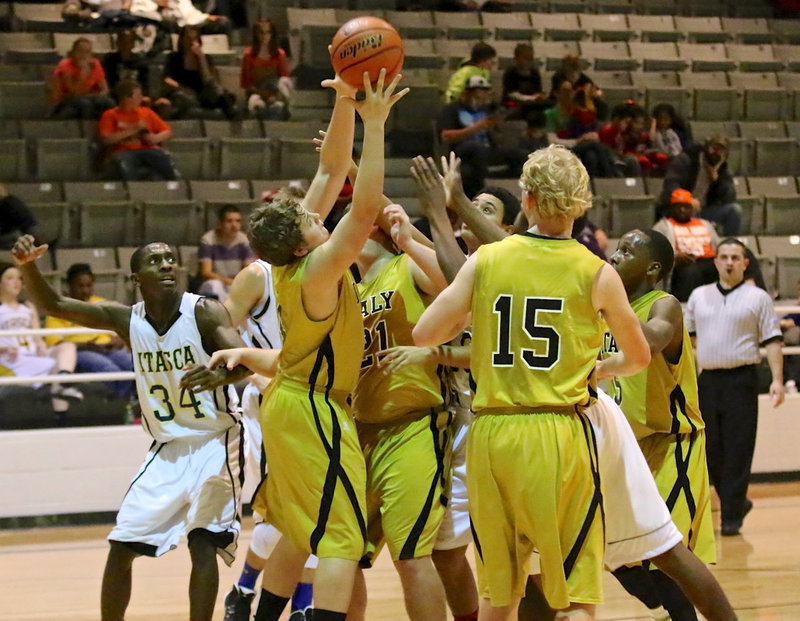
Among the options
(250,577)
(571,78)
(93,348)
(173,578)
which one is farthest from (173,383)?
(571,78)

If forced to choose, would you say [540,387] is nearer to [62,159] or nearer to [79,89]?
[62,159]

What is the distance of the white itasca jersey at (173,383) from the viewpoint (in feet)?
15.4

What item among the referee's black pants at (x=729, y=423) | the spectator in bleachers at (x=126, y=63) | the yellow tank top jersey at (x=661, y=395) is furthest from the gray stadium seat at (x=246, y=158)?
the yellow tank top jersey at (x=661, y=395)

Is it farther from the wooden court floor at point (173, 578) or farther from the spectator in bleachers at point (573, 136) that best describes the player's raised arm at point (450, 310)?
the spectator in bleachers at point (573, 136)

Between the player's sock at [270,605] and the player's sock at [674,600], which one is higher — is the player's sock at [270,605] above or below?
above

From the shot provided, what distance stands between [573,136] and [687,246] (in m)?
3.04

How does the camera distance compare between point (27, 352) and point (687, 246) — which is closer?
point (27, 352)

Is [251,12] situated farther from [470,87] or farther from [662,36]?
[662,36]

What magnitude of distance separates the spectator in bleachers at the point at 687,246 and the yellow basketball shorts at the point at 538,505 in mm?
5980

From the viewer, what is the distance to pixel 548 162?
3.75 m

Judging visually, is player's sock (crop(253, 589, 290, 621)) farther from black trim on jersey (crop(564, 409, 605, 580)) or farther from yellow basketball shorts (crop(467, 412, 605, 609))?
black trim on jersey (crop(564, 409, 605, 580))

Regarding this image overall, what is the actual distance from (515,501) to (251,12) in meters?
10.4

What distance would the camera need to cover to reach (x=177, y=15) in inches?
480

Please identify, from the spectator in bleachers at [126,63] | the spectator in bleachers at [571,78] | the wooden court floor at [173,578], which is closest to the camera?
the wooden court floor at [173,578]
